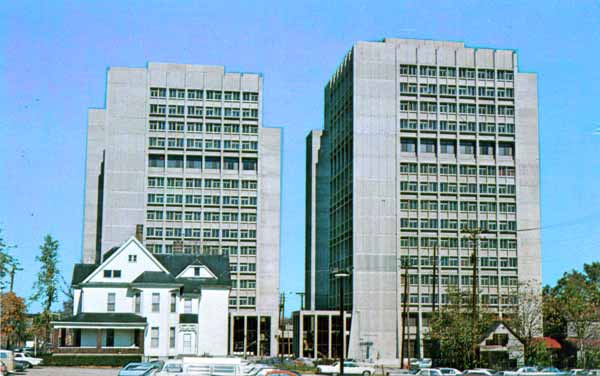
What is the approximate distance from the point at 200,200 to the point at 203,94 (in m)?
18.7

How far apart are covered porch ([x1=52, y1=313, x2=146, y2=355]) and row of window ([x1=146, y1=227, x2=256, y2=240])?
6466 cm

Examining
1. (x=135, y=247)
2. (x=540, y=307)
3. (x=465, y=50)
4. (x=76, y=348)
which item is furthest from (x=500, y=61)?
(x=76, y=348)

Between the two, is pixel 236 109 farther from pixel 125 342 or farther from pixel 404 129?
pixel 125 342

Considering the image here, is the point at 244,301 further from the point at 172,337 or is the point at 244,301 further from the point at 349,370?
the point at 349,370

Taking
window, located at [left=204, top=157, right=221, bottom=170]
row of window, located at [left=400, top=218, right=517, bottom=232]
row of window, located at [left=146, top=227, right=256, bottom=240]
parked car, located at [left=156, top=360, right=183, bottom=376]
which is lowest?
parked car, located at [left=156, top=360, right=183, bottom=376]

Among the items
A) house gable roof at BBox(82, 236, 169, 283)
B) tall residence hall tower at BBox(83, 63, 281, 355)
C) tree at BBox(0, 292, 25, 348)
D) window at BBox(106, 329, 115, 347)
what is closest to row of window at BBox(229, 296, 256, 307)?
tall residence hall tower at BBox(83, 63, 281, 355)

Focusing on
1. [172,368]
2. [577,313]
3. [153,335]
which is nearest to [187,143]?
[153,335]

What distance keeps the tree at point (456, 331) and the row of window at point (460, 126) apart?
56036 mm

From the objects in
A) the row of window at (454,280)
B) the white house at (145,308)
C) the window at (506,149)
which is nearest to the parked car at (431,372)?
the white house at (145,308)

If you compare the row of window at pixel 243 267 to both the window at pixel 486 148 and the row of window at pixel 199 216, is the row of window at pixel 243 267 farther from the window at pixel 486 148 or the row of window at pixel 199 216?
the window at pixel 486 148

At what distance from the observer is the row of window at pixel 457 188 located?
142 meters

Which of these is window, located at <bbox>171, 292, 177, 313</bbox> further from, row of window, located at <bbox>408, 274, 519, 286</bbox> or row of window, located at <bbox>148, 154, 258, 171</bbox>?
row of window, located at <bbox>148, 154, 258, 171</bbox>

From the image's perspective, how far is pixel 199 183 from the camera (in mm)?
153875

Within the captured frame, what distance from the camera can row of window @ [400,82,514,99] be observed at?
470 feet
